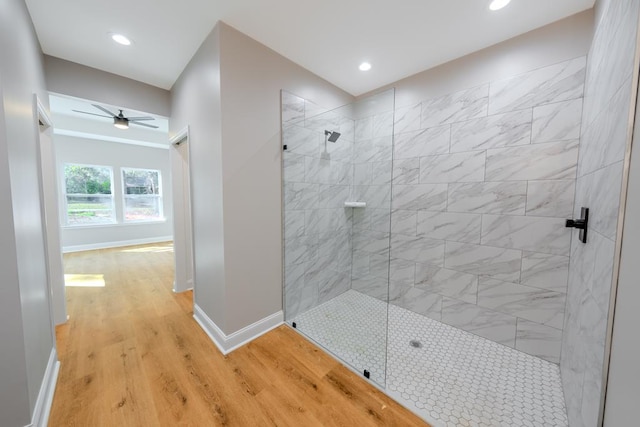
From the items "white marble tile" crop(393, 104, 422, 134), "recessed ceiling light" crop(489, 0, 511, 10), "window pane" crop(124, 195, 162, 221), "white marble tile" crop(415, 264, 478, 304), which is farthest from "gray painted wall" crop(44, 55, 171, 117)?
"window pane" crop(124, 195, 162, 221)

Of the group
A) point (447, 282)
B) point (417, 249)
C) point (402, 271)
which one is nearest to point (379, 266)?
point (402, 271)

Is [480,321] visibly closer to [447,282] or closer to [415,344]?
[447,282]

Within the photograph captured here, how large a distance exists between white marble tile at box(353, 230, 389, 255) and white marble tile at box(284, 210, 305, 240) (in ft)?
2.56

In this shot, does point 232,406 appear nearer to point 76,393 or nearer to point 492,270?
point 76,393

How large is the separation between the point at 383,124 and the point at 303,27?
1.11m

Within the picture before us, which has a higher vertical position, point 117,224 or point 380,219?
point 380,219

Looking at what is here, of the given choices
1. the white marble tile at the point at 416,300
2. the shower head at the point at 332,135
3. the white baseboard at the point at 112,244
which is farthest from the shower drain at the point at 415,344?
the white baseboard at the point at 112,244

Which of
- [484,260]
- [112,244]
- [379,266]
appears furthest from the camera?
[112,244]

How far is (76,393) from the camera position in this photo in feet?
5.02

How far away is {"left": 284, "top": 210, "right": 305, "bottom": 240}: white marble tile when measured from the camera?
7.73 ft

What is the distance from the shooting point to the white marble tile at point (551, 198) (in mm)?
1698

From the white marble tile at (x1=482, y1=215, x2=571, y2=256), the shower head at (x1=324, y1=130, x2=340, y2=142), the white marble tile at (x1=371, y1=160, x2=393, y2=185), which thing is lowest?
the white marble tile at (x1=482, y1=215, x2=571, y2=256)

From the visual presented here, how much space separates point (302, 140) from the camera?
240cm

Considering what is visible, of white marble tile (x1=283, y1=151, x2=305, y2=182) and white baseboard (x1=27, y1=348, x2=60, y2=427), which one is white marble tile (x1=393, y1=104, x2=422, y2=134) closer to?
white marble tile (x1=283, y1=151, x2=305, y2=182)
